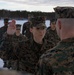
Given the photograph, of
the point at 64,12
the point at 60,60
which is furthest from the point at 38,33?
the point at 60,60

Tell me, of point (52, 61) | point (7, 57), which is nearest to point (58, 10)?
point (52, 61)

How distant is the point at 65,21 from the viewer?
101 inches

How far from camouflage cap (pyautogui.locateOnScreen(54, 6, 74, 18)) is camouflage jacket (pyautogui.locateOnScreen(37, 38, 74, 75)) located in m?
0.20

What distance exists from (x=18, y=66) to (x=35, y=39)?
0.45 meters

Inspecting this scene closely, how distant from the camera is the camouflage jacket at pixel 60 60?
2494 mm

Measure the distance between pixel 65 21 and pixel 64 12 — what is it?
110mm

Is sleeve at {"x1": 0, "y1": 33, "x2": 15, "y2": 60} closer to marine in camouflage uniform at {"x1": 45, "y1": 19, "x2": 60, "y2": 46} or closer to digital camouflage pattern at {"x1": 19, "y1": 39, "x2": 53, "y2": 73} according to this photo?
digital camouflage pattern at {"x1": 19, "y1": 39, "x2": 53, "y2": 73}

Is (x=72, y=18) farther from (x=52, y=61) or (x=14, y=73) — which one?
(x=14, y=73)

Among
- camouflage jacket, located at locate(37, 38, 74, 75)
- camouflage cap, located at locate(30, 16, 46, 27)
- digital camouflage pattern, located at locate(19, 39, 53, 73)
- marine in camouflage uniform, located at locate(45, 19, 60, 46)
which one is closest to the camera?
camouflage jacket, located at locate(37, 38, 74, 75)

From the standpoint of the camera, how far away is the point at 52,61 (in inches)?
100

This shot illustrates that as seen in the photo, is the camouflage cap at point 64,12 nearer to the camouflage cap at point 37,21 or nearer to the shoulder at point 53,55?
the shoulder at point 53,55

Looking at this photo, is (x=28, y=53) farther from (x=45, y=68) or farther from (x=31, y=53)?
(x=45, y=68)

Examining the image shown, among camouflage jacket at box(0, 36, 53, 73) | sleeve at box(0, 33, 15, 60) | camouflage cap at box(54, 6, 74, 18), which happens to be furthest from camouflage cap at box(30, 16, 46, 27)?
camouflage cap at box(54, 6, 74, 18)

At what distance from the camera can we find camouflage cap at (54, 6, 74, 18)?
2594 millimetres
